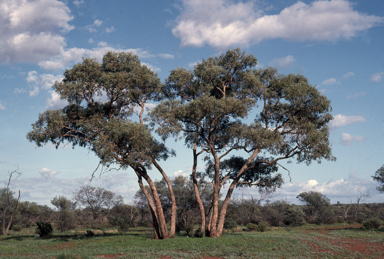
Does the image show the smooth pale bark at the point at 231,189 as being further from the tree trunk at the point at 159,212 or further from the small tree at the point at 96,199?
the small tree at the point at 96,199

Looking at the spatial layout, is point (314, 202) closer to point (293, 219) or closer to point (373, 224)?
point (293, 219)

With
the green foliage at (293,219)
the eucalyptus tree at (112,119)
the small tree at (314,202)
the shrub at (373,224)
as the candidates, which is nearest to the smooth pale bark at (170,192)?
the eucalyptus tree at (112,119)

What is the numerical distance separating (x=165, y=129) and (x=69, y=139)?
9.00 m

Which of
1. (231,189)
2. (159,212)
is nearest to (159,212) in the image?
(159,212)

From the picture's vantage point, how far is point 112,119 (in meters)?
25.2

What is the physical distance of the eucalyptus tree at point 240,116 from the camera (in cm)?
2333

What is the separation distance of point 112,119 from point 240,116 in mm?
10893

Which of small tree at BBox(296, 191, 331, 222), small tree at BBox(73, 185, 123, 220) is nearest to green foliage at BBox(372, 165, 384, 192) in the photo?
small tree at BBox(296, 191, 331, 222)

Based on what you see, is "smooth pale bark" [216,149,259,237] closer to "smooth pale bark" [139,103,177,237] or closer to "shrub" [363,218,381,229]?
"smooth pale bark" [139,103,177,237]

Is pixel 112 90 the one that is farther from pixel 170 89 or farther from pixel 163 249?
pixel 163 249

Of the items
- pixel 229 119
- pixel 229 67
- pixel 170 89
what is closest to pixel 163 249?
pixel 229 119

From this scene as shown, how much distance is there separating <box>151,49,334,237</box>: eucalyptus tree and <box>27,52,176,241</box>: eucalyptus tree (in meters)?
2.18

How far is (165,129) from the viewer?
24.3m

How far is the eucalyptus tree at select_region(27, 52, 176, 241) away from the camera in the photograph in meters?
23.0
